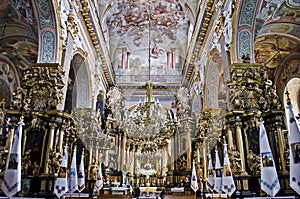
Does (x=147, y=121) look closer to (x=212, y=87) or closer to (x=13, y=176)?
(x=212, y=87)

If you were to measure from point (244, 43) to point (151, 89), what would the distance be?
151 inches

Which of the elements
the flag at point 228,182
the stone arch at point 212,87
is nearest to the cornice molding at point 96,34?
the stone arch at point 212,87

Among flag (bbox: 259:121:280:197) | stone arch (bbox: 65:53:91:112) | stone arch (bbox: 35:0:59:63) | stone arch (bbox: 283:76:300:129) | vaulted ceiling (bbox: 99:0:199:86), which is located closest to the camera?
flag (bbox: 259:121:280:197)

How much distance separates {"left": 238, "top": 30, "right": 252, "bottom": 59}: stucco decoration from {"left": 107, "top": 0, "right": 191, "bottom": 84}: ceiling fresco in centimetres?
769

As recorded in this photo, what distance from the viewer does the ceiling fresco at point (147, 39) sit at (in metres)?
15.4

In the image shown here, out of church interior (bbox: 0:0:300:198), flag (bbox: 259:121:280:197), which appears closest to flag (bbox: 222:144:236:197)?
church interior (bbox: 0:0:300:198)

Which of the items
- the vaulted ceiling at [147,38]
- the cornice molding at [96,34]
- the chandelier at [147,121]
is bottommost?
the chandelier at [147,121]

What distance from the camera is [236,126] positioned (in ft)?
23.0

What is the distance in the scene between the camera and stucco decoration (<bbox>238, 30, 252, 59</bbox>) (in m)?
7.81

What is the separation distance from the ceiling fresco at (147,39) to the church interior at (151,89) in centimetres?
7

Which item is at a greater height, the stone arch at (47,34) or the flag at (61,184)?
the stone arch at (47,34)

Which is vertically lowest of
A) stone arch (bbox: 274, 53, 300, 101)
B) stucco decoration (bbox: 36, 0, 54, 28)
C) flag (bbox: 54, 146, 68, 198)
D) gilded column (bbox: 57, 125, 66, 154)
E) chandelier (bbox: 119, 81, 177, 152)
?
flag (bbox: 54, 146, 68, 198)

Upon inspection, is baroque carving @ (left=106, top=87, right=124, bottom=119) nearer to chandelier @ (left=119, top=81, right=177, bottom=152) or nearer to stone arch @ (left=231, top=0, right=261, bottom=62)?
chandelier @ (left=119, top=81, right=177, bottom=152)

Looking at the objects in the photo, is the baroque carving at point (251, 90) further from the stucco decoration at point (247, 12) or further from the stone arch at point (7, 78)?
the stone arch at point (7, 78)
